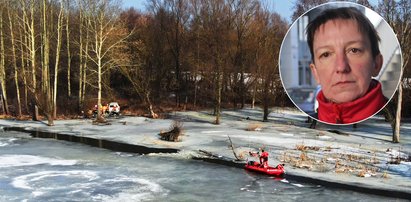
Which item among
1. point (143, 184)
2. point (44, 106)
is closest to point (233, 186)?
point (143, 184)

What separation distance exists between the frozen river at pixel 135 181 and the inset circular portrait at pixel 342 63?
320 inches

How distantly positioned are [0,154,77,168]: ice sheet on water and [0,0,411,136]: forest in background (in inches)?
559

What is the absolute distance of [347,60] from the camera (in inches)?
154

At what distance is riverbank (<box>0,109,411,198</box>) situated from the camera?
15.1 metres

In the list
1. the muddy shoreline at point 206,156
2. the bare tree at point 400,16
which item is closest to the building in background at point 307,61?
the muddy shoreline at point 206,156

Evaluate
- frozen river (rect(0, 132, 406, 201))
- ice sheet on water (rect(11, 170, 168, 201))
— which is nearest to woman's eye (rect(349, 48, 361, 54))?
frozen river (rect(0, 132, 406, 201))

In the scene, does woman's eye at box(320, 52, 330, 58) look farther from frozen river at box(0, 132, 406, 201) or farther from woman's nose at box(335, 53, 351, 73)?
frozen river at box(0, 132, 406, 201)

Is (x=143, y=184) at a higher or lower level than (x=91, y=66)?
lower

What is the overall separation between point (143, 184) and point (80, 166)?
4.36 meters

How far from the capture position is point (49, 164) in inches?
696

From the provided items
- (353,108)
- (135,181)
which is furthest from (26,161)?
(353,108)

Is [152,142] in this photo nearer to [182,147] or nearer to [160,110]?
[182,147]

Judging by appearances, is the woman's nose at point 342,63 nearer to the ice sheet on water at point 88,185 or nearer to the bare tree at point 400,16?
the ice sheet on water at point 88,185

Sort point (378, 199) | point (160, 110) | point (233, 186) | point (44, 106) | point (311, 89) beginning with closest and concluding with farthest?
1. point (311, 89)
2. point (378, 199)
3. point (233, 186)
4. point (44, 106)
5. point (160, 110)
